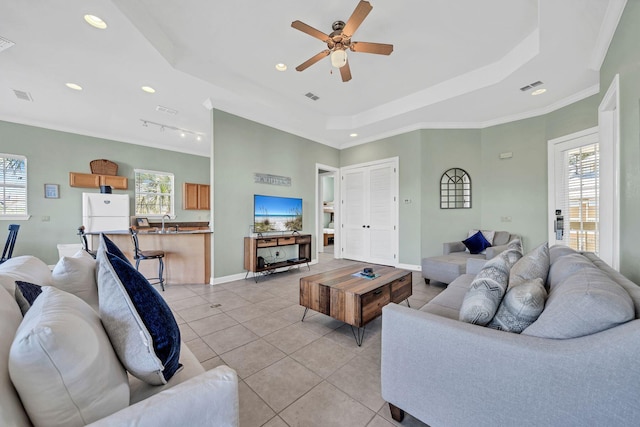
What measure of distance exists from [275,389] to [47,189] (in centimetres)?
644

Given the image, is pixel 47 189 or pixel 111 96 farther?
pixel 47 189

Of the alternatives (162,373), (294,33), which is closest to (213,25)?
(294,33)

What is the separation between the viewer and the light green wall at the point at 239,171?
4056 millimetres

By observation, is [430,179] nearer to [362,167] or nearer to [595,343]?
[362,167]

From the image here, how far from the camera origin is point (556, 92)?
3.61 metres

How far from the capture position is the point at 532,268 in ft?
5.40

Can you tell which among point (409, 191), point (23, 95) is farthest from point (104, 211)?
point (409, 191)

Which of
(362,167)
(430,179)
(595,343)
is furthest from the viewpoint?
(362,167)

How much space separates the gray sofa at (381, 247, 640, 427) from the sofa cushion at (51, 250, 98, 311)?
1680 mm

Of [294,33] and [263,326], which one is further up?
[294,33]

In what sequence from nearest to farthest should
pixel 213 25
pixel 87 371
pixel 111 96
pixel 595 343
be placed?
pixel 87 371 < pixel 595 343 < pixel 213 25 < pixel 111 96

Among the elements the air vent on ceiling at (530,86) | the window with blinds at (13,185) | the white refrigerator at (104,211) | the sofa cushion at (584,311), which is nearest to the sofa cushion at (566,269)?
the sofa cushion at (584,311)

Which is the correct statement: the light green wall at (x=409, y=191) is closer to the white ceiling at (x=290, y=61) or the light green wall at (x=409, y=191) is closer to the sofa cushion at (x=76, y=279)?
the white ceiling at (x=290, y=61)

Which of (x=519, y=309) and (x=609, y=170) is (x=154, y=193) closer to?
(x=519, y=309)
